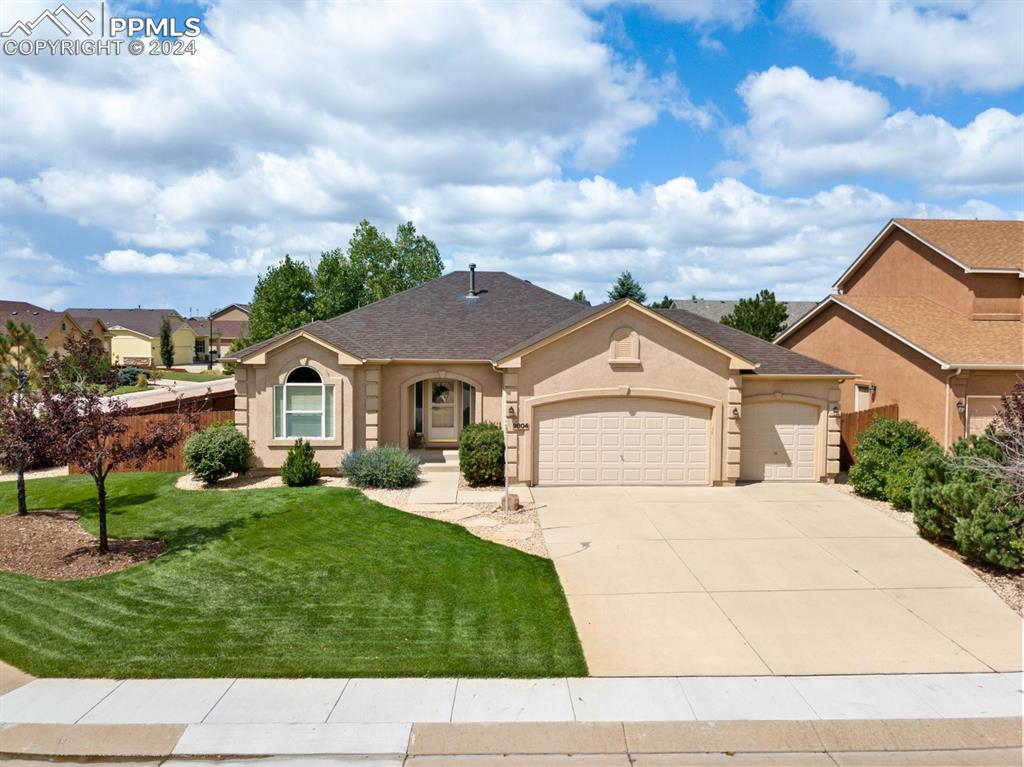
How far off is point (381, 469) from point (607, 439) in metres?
5.78

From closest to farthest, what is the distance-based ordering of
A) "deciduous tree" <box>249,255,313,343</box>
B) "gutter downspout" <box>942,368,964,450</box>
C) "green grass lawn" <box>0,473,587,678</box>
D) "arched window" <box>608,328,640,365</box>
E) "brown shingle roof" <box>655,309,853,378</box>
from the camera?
"green grass lawn" <box>0,473,587,678</box> → "arched window" <box>608,328,640,365</box> → "brown shingle roof" <box>655,309,853,378</box> → "gutter downspout" <box>942,368,964,450</box> → "deciduous tree" <box>249,255,313,343</box>

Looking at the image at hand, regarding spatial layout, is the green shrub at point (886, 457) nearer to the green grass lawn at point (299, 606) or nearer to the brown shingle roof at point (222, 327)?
the green grass lawn at point (299, 606)

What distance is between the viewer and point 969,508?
11.8m

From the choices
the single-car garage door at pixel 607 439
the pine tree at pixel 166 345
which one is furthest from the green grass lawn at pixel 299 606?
the pine tree at pixel 166 345

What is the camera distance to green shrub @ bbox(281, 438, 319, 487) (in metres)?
17.1

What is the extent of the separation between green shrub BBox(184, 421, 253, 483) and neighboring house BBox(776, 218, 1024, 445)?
61.0 feet

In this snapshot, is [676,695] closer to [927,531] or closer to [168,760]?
[168,760]

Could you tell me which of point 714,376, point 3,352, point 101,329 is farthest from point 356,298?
point 714,376

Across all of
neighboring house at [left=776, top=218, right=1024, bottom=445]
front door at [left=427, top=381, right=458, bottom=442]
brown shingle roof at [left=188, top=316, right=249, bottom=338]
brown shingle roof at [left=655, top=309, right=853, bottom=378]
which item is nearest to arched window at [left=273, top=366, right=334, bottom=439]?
front door at [left=427, top=381, right=458, bottom=442]

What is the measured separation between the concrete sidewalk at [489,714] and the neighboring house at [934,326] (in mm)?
13415

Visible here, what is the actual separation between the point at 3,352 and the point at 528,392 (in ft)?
44.2

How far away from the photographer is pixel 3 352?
58.2 feet

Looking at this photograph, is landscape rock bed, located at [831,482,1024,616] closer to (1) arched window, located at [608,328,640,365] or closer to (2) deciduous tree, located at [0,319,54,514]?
(1) arched window, located at [608,328,640,365]

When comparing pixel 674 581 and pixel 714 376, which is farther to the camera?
pixel 714 376
